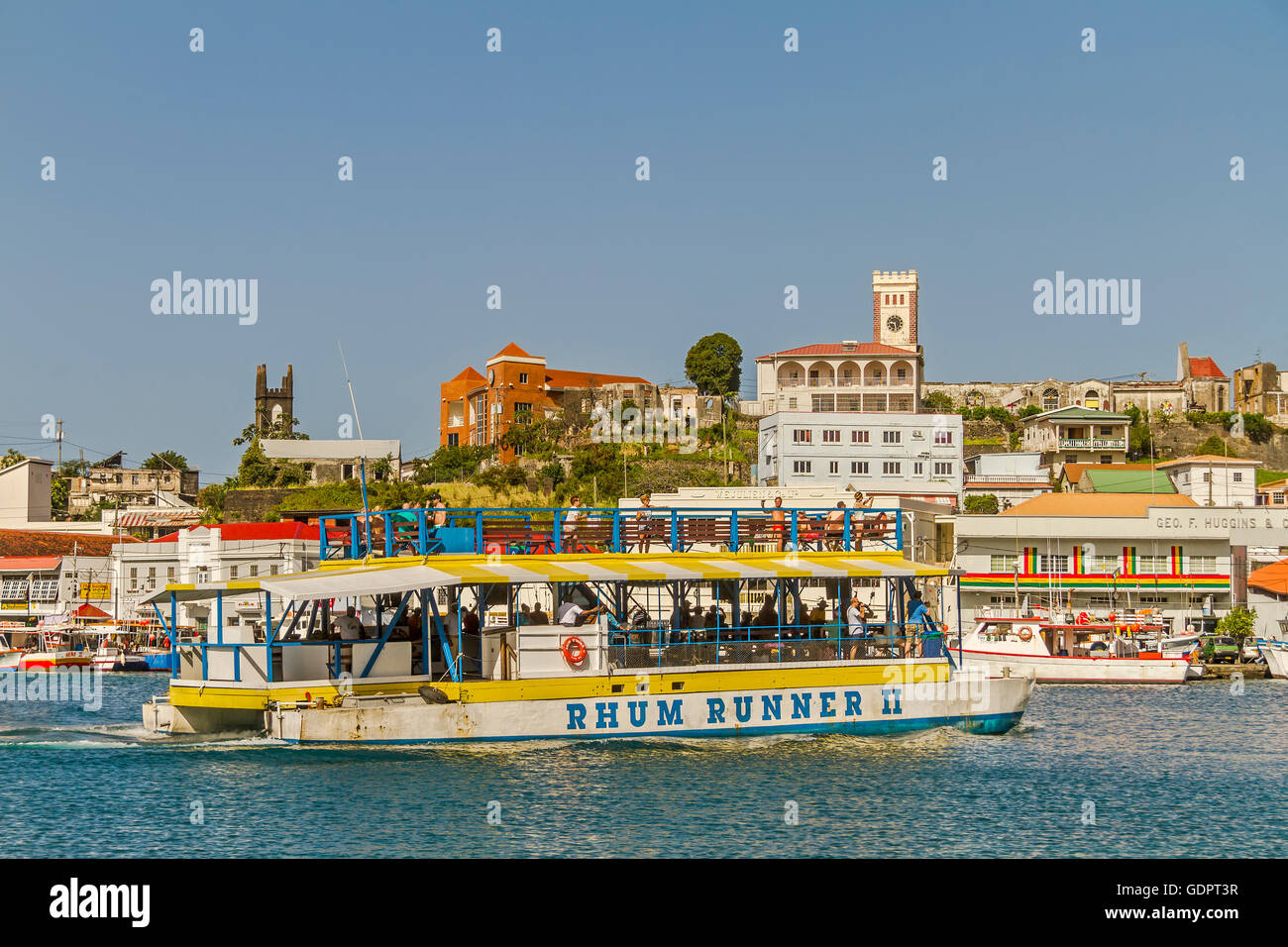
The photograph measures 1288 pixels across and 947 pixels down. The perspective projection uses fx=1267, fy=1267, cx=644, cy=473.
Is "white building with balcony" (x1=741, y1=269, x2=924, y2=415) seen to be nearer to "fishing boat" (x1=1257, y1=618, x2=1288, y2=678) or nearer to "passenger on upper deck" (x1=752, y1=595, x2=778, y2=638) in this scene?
"fishing boat" (x1=1257, y1=618, x2=1288, y2=678)

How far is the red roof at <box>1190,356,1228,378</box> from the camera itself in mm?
130925

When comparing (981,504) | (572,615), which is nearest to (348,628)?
(572,615)

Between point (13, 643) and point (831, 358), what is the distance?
221ft

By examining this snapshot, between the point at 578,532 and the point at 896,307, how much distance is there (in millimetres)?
103050

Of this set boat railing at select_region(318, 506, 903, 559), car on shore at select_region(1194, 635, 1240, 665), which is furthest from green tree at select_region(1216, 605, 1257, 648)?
boat railing at select_region(318, 506, 903, 559)

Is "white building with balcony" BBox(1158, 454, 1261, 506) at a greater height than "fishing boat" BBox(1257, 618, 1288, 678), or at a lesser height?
greater

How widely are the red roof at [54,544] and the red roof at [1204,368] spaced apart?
103619mm

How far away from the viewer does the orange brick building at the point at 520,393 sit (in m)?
110

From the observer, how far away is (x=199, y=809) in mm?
19188

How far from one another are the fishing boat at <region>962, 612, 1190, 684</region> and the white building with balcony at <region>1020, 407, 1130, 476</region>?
166 feet

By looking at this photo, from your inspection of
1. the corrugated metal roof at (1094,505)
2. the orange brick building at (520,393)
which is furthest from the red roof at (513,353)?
the corrugated metal roof at (1094,505)

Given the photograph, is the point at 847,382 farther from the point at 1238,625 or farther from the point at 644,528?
the point at 644,528
